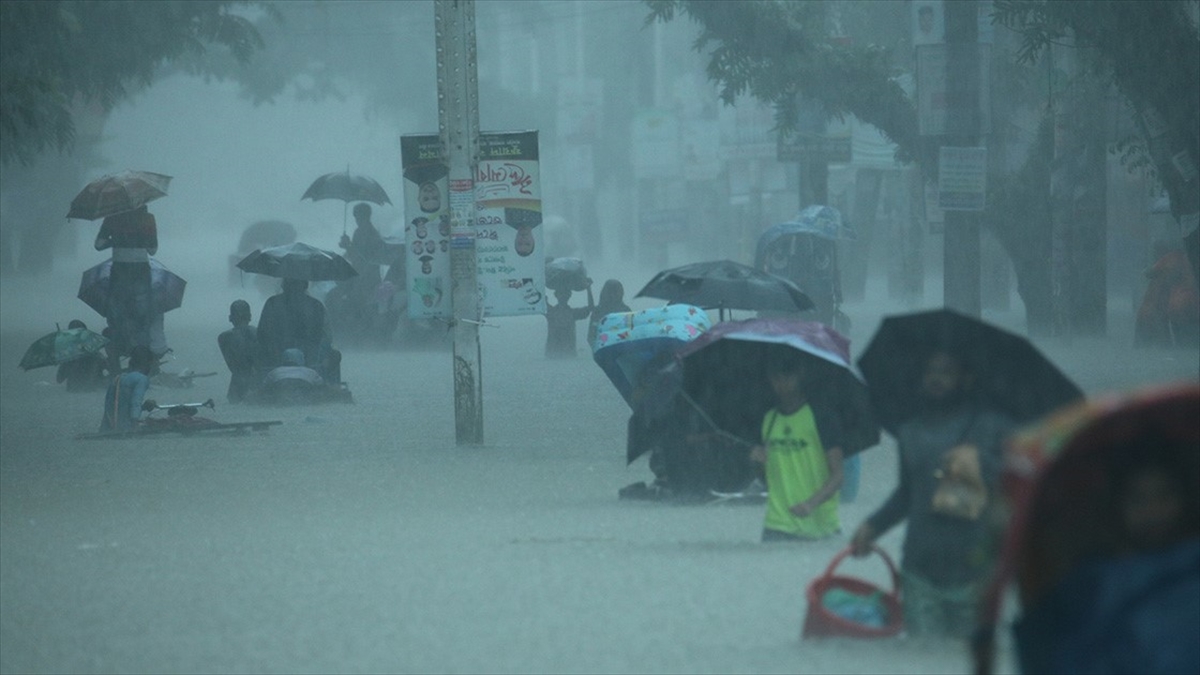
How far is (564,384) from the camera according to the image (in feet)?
64.4

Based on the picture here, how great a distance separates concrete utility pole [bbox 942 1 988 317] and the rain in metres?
0.04

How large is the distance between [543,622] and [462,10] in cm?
744

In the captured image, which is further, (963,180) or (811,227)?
(811,227)

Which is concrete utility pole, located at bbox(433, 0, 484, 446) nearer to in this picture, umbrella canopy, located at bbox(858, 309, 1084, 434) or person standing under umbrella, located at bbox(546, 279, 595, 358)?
umbrella canopy, located at bbox(858, 309, 1084, 434)

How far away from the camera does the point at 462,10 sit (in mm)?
13570

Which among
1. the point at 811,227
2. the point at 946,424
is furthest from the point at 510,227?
the point at 811,227

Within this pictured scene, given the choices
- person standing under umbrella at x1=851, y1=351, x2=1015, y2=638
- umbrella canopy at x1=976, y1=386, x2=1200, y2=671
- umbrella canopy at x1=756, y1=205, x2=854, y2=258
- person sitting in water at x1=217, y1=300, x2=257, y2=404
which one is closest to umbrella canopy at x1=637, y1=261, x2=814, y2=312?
person standing under umbrella at x1=851, y1=351, x2=1015, y2=638

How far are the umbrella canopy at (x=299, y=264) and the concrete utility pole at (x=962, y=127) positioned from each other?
6528 mm

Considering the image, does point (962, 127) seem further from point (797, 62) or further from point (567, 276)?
point (567, 276)

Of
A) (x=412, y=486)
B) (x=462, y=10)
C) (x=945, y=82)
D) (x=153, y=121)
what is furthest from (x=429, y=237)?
(x=153, y=121)

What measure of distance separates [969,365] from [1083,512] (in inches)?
119

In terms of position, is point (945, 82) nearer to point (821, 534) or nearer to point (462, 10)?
point (462, 10)

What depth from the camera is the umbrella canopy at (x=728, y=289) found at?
12391mm

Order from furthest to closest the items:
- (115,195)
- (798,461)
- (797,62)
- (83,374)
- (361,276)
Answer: (361,276) → (797,62) → (83,374) → (115,195) → (798,461)
